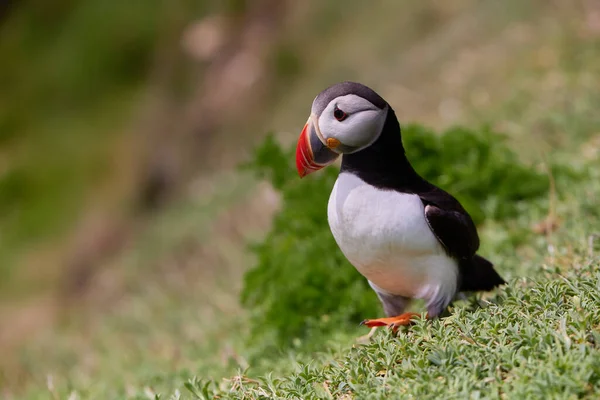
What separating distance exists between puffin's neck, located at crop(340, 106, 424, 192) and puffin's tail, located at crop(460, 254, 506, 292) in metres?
0.53

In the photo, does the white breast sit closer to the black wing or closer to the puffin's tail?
the black wing

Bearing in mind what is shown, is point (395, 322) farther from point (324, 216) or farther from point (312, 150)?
point (324, 216)

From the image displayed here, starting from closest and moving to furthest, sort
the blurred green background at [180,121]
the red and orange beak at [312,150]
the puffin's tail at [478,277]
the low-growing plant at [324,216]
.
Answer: the red and orange beak at [312,150], the puffin's tail at [478,277], the low-growing plant at [324,216], the blurred green background at [180,121]

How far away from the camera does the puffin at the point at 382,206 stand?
327cm

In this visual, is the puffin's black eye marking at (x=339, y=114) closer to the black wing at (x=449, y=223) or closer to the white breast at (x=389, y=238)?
the white breast at (x=389, y=238)

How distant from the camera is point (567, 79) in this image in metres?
8.06

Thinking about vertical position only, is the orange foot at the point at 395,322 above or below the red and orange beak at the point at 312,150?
below

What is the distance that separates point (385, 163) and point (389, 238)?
1.11 ft

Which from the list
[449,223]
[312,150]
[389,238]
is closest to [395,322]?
[389,238]

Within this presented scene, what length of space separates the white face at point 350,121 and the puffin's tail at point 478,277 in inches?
32.2

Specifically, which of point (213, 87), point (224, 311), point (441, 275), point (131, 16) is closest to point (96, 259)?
point (213, 87)

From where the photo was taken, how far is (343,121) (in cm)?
331

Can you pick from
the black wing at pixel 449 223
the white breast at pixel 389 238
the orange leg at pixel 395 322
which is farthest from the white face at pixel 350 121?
the orange leg at pixel 395 322

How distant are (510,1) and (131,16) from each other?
8895mm
